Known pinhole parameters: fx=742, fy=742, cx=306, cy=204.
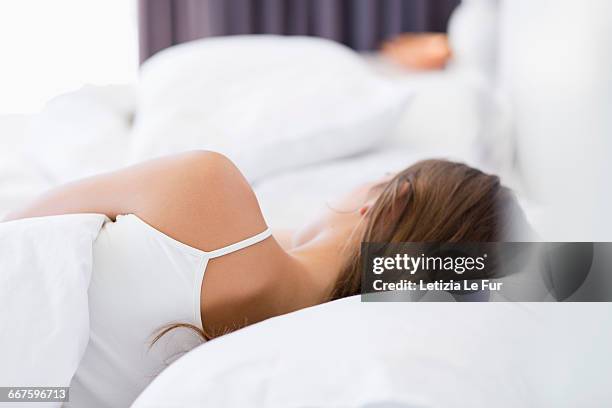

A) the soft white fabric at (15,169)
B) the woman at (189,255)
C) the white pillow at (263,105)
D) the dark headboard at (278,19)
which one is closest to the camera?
the woman at (189,255)

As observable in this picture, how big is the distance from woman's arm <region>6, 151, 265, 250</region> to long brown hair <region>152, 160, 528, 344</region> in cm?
19

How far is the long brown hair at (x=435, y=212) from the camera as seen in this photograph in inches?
40.8

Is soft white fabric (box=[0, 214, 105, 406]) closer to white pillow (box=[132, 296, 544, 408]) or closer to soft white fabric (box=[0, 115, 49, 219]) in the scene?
white pillow (box=[132, 296, 544, 408])

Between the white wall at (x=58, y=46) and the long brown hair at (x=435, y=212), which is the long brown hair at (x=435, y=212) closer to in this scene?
the long brown hair at (x=435, y=212)

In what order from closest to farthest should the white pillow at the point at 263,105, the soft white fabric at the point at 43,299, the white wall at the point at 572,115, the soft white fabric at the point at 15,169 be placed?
the white wall at the point at 572,115 < the soft white fabric at the point at 43,299 < the soft white fabric at the point at 15,169 < the white pillow at the point at 263,105

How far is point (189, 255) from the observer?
0.89 m

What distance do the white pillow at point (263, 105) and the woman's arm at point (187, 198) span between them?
62cm

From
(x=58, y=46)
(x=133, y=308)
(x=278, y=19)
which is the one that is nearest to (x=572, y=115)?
(x=133, y=308)

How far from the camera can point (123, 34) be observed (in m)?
2.59

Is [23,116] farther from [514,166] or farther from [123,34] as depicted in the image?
[514,166]

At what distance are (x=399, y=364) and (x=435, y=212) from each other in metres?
0.42

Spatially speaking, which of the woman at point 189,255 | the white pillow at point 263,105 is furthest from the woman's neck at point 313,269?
the white pillow at point 263,105

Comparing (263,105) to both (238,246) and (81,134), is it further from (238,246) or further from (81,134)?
(238,246)

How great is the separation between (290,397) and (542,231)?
305 millimetres
